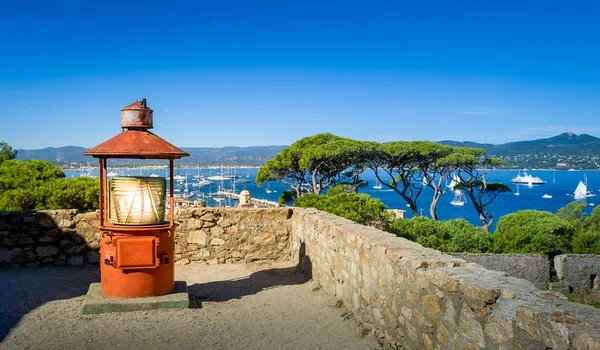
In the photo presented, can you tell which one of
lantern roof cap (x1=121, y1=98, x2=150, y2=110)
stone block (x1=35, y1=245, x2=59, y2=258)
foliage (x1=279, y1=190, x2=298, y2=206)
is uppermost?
lantern roof cap (x1=121, y1=98, x2=150, y2=110)

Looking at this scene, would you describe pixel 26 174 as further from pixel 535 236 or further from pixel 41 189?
pixel 535 236

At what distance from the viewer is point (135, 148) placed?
5.80 meters

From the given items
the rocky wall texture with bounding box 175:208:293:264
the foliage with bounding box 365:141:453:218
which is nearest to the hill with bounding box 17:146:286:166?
the foliage with bounding box 365:141:453:218

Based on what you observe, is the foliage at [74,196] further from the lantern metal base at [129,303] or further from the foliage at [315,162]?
the foliage at [315,162]

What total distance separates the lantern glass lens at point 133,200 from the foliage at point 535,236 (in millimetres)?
19913

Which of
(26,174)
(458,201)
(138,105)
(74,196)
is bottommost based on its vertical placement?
(458,201)

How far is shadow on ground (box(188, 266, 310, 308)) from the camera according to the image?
6.67 m

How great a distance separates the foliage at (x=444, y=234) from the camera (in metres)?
21.0

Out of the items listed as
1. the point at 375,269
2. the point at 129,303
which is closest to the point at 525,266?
the point at 375,269

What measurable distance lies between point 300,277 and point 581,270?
1497 cm

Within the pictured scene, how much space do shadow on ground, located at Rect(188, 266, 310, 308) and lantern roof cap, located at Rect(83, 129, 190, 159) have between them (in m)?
1.79

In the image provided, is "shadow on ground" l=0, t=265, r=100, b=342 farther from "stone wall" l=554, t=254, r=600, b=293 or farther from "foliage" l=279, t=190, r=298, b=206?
"foliage" l=279, t=190, r=298, b=206

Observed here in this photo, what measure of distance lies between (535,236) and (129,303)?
2118 centimetres

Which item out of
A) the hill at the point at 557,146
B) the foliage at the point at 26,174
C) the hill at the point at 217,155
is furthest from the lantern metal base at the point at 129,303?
the hill at the point at 557,146
